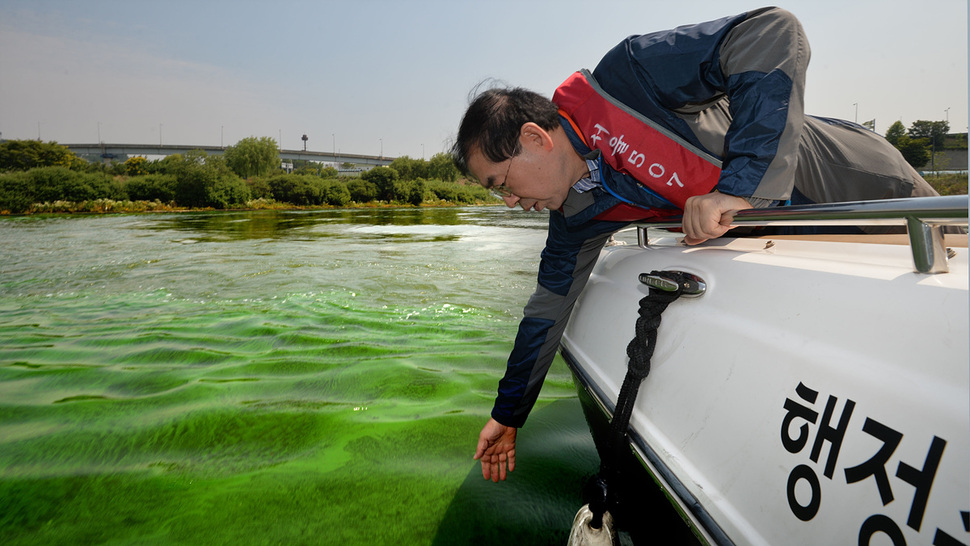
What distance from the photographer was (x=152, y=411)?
2564 millimetres

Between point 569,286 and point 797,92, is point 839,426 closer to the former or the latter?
point 797,92

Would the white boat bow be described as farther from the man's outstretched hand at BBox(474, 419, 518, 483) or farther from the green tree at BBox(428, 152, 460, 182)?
the green tree at BBox(428, 152, 460, 182)

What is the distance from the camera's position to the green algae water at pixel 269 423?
5.76ft

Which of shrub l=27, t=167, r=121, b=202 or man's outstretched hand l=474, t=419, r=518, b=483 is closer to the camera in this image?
man's outstretched hand l=474, t=419, r=518, b=483

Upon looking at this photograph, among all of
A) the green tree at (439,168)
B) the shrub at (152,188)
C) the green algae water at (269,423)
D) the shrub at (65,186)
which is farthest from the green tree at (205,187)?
the green tree at (439,168)

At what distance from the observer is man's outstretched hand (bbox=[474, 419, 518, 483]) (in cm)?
191

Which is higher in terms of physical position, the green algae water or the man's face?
the man's face

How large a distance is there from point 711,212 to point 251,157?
52053 millimetres

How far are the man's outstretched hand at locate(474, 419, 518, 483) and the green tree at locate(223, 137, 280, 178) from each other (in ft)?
167

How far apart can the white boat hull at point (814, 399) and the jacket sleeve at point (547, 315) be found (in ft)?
1.90

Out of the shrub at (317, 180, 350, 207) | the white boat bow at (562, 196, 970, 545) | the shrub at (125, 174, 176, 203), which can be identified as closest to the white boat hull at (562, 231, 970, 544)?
the white boat bow at (562, 196, 970, 545)

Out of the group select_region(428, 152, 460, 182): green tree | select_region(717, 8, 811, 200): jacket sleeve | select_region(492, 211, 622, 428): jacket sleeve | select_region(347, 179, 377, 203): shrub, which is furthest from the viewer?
select_region(428, 152, 460, 182): green tree

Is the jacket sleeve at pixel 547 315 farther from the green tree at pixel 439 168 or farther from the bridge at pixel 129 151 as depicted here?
the bridge at pixel 129 151

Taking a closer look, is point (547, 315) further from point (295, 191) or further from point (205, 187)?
point (295, 191)
